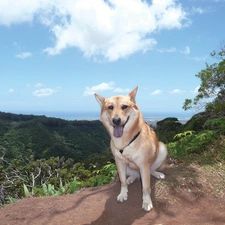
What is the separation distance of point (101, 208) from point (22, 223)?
1531mm

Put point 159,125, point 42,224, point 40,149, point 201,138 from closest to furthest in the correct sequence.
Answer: point 42,224
point 201,138
point 159,125
point 40,149

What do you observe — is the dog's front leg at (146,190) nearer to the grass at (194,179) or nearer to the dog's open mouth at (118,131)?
→ the grass at (194,179)

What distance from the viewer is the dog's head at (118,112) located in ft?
17.4

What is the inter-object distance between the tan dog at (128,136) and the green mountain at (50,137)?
81.9 m

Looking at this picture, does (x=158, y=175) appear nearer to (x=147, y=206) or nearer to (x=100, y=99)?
(x=147, y=206)

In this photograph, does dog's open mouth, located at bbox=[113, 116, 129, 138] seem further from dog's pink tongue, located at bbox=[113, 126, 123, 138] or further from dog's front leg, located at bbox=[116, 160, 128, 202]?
dog's front leg, located at bbox=[116, 160, 128, 202]

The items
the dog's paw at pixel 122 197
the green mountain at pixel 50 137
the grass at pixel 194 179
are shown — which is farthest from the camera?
the green mountain at pixel 50 137

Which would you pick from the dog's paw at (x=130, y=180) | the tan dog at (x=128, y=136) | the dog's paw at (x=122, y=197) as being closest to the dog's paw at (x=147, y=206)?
the tan dog at (x=128, y=136)

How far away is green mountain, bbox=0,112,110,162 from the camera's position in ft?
299

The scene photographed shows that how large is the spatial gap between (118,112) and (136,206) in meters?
2.02

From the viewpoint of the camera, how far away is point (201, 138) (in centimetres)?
884

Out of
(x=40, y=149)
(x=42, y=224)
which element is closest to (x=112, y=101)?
(x=42, y=224)

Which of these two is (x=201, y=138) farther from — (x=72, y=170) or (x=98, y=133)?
(x=98, y=133)

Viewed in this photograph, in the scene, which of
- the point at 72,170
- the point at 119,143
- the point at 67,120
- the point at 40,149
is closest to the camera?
the point at 119,143
